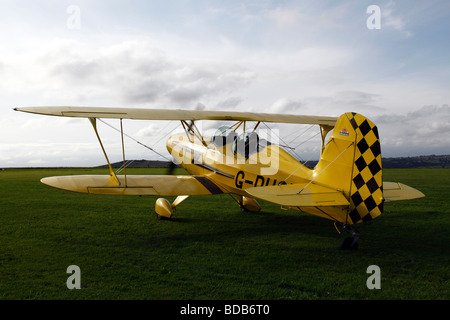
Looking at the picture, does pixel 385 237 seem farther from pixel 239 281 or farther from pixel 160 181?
pixel 160 181

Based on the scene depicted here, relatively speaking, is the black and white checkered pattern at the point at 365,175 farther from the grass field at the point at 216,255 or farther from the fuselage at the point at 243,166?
the fuselage at the point at 243,166

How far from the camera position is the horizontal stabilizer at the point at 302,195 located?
5.19m

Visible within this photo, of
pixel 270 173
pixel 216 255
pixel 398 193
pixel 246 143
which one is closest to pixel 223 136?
pixel 246 143

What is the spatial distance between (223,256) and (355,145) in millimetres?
3111

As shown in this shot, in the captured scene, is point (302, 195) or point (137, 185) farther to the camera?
point (137, 185)

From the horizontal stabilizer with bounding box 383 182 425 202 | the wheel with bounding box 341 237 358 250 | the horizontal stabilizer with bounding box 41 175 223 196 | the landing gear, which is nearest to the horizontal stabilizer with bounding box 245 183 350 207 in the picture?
the landing gear

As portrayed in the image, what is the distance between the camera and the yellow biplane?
18.2ft

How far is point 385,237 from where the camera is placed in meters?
6.86

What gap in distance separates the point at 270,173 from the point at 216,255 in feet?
7.09

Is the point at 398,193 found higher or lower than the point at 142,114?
lower

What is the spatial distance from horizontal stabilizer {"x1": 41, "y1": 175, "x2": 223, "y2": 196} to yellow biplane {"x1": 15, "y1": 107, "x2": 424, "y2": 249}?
0.07 ft

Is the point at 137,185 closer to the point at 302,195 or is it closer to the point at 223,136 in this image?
the point at 223,136

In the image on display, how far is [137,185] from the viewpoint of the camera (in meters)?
7.93
